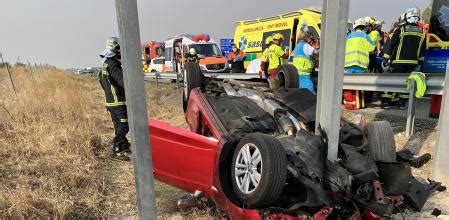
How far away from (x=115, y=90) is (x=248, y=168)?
9.77ft

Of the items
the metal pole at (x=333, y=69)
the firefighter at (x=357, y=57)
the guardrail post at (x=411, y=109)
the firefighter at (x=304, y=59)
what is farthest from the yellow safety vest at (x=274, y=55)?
the metal pole at (x=333, y=69)

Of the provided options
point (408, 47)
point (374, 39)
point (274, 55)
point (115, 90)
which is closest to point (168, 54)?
point (374, 39)

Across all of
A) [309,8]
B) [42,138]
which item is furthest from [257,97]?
[309,8]

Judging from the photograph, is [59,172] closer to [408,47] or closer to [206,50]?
[408,47]

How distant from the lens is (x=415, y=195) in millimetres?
2332

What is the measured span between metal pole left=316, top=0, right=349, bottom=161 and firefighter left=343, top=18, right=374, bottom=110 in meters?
3.88

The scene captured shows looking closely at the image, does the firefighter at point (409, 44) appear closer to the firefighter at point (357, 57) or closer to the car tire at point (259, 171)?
the firefighter at point (357, 57)

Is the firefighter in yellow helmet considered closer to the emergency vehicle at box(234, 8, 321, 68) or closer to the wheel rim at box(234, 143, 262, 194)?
the emergency vehicle at box(234, 8, 321, 68)

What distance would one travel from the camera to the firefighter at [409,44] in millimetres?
5492

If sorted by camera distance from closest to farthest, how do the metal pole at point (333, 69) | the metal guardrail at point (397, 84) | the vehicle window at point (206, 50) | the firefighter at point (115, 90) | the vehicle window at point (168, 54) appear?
1. the metal pole at point (333, 69)
2. the metal guardrail at point (397, 84)
3. the firefighter at point (115, 90)
4. the vehicle window at point (206, 50)
5. the vehicle window at point (168, 54)

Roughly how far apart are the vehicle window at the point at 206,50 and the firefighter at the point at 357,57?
35.4 ft

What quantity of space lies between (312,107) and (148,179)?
216 centimetres

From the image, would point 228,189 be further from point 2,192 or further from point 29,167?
point 29,167

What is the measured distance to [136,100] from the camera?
135 centimetres
